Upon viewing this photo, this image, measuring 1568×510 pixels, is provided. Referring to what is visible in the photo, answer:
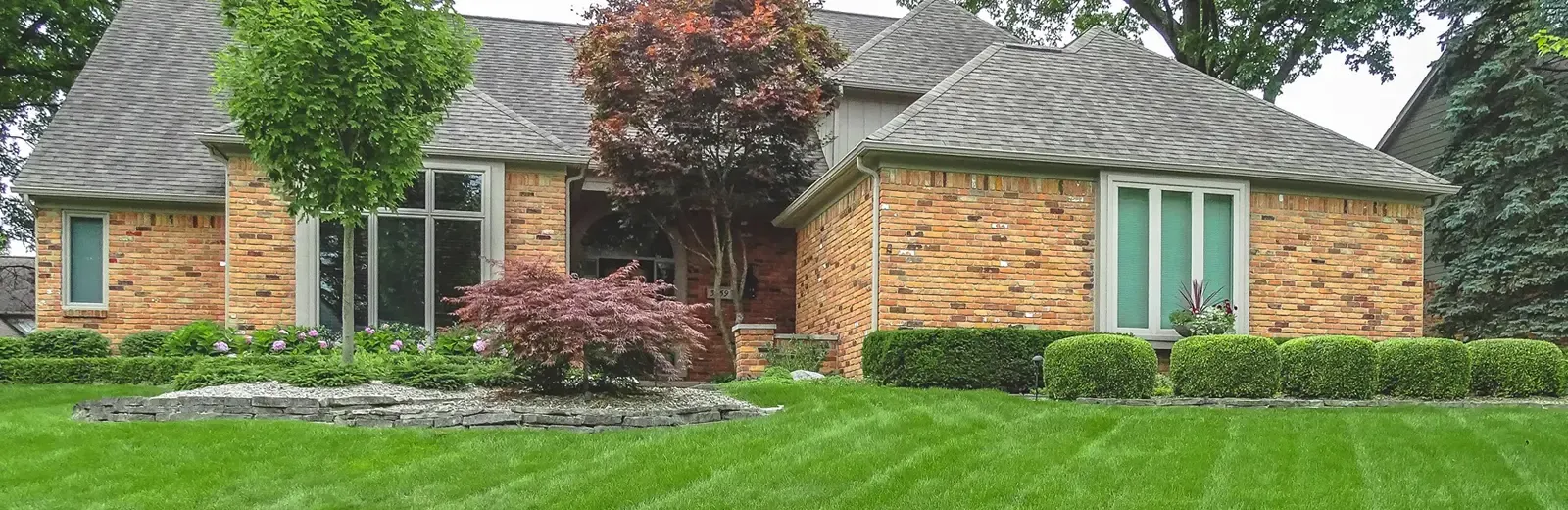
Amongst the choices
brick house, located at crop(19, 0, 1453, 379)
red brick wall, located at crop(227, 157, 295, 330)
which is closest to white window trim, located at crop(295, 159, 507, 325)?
brick house, located at crop(19, 0, 1453, 379)

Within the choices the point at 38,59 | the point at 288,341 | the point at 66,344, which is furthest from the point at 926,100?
the point at 38,59

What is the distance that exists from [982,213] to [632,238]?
622cm

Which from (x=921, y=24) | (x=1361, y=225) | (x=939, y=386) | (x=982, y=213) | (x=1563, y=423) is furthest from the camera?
(x=921, y=24)

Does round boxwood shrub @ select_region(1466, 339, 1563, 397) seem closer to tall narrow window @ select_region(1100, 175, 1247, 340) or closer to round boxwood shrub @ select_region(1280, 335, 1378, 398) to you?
round boxwood shrub @ select_region(1280, 335, 1378, 398)

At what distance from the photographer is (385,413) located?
957 cm

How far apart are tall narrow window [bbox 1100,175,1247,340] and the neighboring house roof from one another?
599 centimetres

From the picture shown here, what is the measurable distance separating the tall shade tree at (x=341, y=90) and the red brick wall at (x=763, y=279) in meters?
6.32

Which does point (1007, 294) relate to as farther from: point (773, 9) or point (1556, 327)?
point (1556, 327)

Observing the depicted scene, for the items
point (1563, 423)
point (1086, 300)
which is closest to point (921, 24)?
point (1086, 300)

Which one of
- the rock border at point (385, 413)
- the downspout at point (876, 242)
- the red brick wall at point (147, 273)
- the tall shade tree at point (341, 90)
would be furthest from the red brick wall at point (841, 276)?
the red brick wall at point (147, 273)

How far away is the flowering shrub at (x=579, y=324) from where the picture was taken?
988cm

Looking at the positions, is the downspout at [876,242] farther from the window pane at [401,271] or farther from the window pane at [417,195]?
the window pane at [401,271]

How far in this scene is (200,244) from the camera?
1577 cm

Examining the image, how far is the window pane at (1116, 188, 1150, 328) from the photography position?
Result: 1326 centimetres
